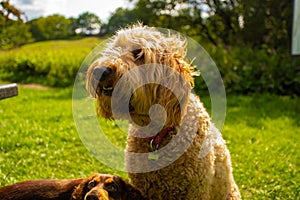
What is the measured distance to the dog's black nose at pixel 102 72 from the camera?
8.43 ft

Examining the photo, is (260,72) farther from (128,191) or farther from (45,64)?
(128,191)

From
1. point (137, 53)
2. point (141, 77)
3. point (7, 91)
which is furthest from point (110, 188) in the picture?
point (7, 91)

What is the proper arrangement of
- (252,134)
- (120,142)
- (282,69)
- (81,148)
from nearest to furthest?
1. (81,148)
2. (120,142)
3. (252,134)
4. (282,69)

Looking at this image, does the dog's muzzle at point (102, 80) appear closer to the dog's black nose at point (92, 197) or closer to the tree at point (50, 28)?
the dog's black nose at point (92, 197)

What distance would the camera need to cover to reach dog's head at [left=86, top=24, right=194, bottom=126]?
2629mm

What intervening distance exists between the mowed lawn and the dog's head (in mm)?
2110

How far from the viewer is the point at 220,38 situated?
48.1 feet

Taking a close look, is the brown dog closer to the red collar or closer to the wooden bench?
the red collar

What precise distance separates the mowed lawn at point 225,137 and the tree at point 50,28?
11913mm

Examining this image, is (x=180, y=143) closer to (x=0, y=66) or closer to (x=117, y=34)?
(x=117, y=34)

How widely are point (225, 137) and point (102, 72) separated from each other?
4694 mm

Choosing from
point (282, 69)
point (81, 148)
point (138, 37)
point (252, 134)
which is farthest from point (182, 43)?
point (282, 69)

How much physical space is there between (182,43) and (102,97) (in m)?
0.74

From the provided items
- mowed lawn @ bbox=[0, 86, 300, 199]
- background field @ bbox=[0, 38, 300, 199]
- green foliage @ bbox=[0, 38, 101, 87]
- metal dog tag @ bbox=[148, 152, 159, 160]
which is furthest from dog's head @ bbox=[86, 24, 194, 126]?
green foliage @ bbox=[0, 38, 101, 87]
